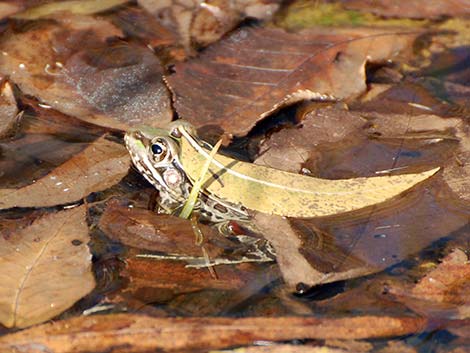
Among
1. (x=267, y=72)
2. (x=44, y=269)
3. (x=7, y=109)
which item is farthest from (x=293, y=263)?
(x=7, y=109)

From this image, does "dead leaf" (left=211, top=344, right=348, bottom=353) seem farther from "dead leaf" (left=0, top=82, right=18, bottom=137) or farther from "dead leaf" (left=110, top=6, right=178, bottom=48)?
"dead leaf" (left=110, top=6, right=178, bottom=48)

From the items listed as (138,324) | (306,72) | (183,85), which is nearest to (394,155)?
(306,72)

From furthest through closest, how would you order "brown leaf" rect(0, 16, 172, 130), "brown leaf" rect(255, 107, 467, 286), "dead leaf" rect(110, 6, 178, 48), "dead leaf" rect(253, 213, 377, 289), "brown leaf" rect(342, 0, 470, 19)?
"brown leaf" rect(342, 0, 470, 19), "dead leaf" rect(110, 6, 178, 48), "brown leaf" rect(0, 16, 172, 130), "brown leaf" rect(255, 107, 467, 286), "dead leaf" rect(253, 213, 377, 289)

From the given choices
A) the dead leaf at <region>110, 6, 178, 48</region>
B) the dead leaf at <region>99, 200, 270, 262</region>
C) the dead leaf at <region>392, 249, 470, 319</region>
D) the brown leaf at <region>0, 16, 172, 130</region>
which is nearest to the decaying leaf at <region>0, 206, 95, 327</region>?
the dead leaf at <region>99, 200, 270, 262</region>

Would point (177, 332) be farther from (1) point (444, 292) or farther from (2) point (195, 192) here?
(1) point (444, 292)

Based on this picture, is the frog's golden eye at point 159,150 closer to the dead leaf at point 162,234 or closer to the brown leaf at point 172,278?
the dead leaf at point 162,234

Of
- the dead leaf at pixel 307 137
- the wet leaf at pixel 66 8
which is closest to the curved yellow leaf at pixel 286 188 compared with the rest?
the dead leaf at pixel 307 137

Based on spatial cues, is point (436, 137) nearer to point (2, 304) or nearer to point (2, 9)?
point (2, 304)
